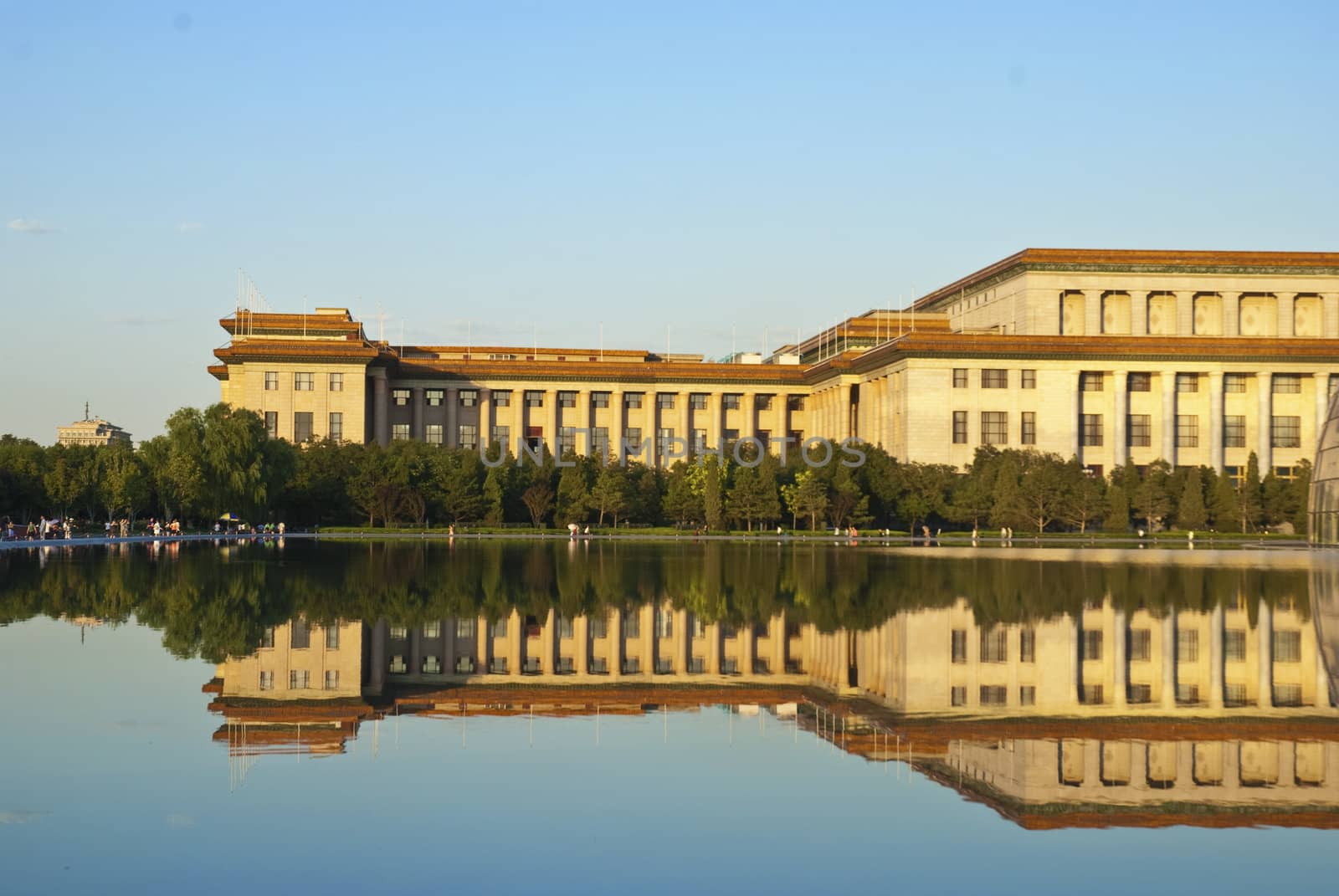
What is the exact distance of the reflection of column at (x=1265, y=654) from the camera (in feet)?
61.0

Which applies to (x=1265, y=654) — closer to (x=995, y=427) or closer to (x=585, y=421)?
(x=995, y=427)

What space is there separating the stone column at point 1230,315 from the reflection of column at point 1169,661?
261ft

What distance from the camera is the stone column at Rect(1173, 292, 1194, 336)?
104125mm

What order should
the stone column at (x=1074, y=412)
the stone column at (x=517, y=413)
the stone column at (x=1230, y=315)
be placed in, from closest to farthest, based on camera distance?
the stone column at (x=1074, y=412)
the stone column at (x=1230, y=315)
the stone column at (x=517, y=413)

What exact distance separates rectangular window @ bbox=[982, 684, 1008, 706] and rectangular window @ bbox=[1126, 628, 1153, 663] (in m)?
A: 3.70

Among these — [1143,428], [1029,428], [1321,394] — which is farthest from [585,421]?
[1321,394]

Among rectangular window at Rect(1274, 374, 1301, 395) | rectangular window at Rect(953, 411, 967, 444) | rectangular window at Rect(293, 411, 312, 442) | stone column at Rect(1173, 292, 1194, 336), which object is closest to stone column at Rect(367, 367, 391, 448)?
rectangular window at Rect(293, 411, 312, 442)

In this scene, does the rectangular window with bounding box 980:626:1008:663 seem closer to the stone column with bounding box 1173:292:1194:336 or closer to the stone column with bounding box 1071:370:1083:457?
the stone column with bounding box 1071:370:1083:457

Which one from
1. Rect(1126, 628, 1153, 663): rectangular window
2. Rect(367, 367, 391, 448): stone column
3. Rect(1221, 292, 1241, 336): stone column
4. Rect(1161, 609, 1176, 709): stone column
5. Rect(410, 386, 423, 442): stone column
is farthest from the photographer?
Rect(410, 386, 423, 442): stone column

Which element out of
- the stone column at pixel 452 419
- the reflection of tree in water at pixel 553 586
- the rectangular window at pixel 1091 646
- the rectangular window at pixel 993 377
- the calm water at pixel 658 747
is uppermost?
the rectangular window at pixel 993 377

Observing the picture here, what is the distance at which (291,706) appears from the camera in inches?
656

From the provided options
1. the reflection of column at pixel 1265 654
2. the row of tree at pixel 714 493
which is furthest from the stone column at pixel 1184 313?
the reflection of column at pixel 1265 654

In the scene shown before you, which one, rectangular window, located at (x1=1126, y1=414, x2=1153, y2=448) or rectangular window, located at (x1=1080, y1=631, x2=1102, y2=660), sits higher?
rectangular window, located at (x1=1126, y1=414, x2=1153, y2=448)

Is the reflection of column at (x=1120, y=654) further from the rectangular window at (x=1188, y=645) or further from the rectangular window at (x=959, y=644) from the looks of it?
the rectangular window at (x=959, y=644)
